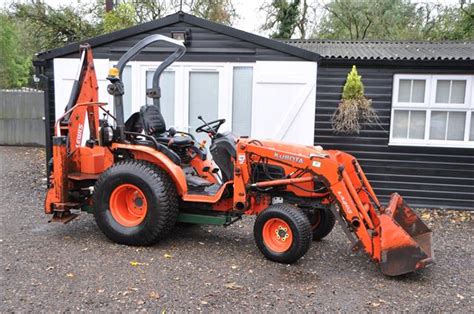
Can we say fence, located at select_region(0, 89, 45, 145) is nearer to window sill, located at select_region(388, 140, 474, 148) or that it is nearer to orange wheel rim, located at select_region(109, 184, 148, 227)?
orange wheel rim, located at select_region(109, 184, 148, 227)

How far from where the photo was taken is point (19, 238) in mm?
5383

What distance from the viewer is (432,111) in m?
7.54

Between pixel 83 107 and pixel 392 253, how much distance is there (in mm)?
3733

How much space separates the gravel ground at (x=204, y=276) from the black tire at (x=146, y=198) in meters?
0.16

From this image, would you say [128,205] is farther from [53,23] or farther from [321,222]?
[53,23]

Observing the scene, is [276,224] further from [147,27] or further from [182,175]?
[147,27]

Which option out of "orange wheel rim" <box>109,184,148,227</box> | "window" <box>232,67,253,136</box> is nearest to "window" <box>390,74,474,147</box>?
"window" <box>232,67,253,136</box>

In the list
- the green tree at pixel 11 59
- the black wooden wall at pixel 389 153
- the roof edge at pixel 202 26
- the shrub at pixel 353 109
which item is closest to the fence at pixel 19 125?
the roof edge at pixel 202 26

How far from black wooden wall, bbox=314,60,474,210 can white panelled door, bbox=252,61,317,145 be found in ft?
0.75

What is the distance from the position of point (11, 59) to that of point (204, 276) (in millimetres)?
28089

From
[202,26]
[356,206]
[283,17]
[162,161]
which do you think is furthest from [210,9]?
[356,206]

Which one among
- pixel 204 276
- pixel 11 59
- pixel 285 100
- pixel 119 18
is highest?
pixel 119 18

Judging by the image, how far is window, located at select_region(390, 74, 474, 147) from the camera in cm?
744

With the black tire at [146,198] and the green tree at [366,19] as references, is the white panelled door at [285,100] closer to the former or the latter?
the black tire at [146,198]
